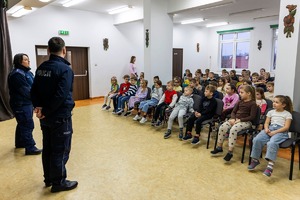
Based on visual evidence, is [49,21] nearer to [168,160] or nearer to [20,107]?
[20,107]

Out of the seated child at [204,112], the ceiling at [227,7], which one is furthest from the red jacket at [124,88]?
the seated child at [204,112]

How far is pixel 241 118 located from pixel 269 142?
558mm

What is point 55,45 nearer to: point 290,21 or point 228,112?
point 228,112

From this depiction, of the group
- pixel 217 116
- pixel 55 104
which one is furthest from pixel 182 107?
pixel 55 104

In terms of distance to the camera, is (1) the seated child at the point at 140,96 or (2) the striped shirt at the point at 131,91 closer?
(1) the seated child at the point at 140,96

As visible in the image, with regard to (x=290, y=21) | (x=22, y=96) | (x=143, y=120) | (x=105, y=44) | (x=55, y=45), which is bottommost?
(x=143, y=120)

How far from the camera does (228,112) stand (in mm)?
3838

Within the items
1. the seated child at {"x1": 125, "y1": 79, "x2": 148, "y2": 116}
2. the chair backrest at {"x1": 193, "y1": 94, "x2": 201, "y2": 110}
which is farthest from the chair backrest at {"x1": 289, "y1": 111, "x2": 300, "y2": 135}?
the seated child at {"x1": 125, "y1": 79, "x2": 148, "y2": 116}

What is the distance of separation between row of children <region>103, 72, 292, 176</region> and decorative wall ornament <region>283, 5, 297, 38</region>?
95 centimetres

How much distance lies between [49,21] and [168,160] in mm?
5889

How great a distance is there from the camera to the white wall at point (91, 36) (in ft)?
21.6

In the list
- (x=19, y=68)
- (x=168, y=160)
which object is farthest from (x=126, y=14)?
(x=168, y=160)

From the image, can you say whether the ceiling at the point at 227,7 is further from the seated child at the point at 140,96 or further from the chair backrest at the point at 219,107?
the chair backrest at the point at 219,107

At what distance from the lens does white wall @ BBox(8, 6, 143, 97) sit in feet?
21.6
